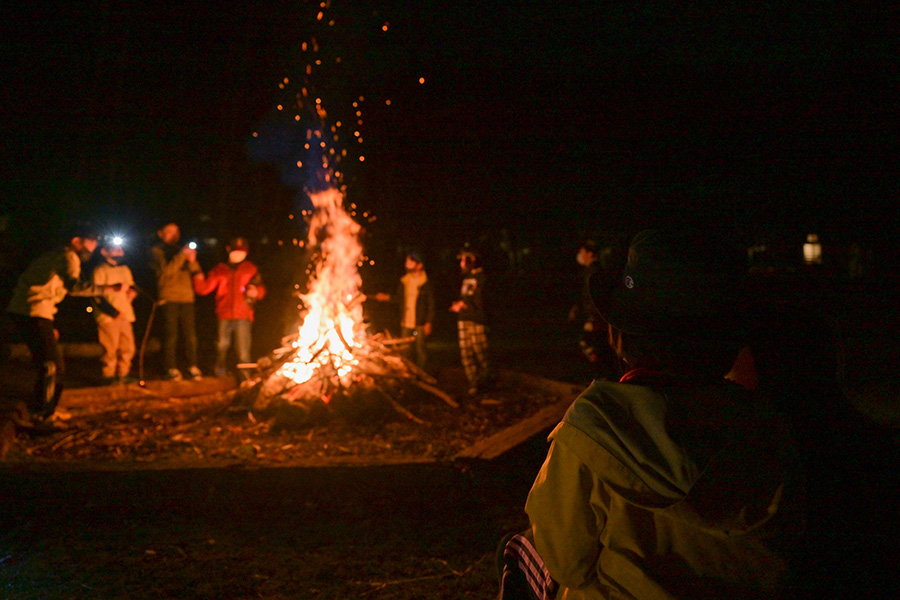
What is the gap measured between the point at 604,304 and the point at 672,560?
2.12 feet

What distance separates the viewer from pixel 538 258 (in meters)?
28.2

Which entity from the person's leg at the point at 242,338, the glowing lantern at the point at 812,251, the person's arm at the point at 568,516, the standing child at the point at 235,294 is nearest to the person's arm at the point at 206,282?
the standing child at the point at 235,294

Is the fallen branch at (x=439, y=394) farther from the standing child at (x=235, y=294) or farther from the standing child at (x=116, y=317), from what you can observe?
the standing child at (x=116, y=317)

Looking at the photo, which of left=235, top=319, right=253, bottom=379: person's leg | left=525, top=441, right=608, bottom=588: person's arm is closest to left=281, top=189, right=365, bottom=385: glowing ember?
left=235, top=319, right=253, bottom=379: person's leg

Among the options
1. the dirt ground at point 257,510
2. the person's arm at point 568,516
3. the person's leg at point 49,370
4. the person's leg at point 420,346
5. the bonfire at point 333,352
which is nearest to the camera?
the person's arm at point 568,516

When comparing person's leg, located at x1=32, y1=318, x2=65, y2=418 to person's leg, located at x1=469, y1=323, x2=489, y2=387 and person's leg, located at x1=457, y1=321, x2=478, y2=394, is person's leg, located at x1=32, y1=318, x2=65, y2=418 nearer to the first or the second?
person's leg, located at x1=457, y1=321, x2=478, y2=394

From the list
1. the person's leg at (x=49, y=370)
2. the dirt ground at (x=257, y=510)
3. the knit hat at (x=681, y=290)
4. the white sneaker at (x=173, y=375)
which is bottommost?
the dirt ground at (x=257, y=510)

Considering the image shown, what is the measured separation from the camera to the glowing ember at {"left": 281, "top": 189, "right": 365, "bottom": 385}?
7.18 meters

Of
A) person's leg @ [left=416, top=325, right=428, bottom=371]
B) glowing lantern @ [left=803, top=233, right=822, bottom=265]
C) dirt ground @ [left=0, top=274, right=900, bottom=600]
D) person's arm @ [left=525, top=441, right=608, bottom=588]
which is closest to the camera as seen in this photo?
person's arm @ [left=525, top=441, right=608, bottom=588]

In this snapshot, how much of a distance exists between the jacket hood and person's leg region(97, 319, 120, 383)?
835 centimetres

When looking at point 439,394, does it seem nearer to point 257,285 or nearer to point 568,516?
point 257,285

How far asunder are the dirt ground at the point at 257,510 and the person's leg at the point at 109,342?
186 cm

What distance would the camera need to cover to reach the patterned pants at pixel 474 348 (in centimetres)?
822

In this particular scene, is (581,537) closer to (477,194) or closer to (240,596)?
(240,596)
